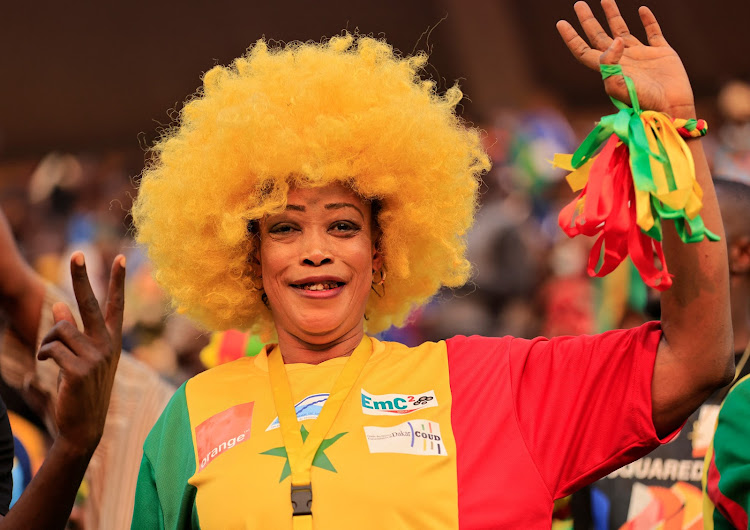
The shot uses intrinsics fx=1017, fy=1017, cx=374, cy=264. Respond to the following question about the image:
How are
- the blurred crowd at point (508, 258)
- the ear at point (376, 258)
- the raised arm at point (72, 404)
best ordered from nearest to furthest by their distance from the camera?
the raised arm at point (72, 404), the ear at point (376, 258), the blurred crowd at point (508, 258)

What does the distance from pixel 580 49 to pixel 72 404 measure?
5.51ft

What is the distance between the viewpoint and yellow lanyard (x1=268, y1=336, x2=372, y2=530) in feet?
8.61

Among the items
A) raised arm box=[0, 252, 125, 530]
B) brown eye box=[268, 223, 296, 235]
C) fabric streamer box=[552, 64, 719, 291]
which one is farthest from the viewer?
brown eye box=[268, 223, 296, 235]

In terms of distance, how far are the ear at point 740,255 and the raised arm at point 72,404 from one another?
258 cm

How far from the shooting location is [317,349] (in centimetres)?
316

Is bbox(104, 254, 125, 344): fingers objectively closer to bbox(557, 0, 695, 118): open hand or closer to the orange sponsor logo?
the orange sponsor logo

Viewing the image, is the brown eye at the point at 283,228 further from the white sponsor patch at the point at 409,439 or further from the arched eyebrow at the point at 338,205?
the white sponsor patch at the point at 409,439

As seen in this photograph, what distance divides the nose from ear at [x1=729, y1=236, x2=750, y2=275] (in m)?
1.98

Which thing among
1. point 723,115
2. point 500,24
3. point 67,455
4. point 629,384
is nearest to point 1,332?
point 67,455

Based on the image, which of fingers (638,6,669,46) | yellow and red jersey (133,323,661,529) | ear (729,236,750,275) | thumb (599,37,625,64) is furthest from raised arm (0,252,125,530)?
ear (729,236,750,275)

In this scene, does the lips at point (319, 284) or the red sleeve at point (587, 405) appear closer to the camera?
the red sleeve at point (587, 405)

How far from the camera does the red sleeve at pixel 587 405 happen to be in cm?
260

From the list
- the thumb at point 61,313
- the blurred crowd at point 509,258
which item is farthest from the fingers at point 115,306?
the blurred crowd at point 509,258

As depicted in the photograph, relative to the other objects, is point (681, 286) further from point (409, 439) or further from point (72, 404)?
point (72, 404)
